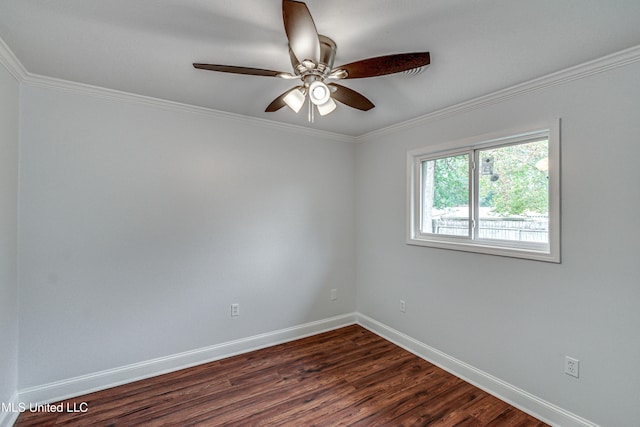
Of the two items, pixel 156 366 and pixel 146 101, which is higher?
pixel 146 101

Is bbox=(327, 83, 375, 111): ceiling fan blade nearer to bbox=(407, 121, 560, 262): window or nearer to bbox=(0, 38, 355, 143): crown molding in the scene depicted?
bbox=(407, 121, 560, 262): window

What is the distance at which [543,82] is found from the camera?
1.99 metres

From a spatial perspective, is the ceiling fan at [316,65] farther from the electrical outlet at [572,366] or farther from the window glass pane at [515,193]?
the electrical outlet at [572,366]

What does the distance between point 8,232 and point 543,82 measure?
366 centimetres

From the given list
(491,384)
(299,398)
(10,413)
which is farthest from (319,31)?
(10,413)

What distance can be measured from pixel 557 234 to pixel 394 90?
1503 mm

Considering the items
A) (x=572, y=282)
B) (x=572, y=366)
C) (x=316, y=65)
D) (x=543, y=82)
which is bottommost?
(x=572, y=366)

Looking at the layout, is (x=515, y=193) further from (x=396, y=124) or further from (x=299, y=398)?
(x=299, y=398)

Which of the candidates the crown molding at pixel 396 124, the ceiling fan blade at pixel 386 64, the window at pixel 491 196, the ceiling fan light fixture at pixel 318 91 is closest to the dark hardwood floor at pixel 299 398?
the window at pixel 491 196

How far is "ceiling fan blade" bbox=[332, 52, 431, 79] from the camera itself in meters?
1.38

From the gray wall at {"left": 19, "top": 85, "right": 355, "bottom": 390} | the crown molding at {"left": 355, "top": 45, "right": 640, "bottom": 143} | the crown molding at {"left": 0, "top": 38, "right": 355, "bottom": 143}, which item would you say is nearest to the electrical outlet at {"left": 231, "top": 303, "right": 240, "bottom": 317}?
the gray wall at {"left": 19, "top": 85, "right": 355, "bottom": 390}

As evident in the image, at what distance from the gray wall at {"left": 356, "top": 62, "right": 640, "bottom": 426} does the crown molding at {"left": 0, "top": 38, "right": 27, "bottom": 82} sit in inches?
121

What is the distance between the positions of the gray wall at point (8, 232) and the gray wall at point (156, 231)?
0.25ft

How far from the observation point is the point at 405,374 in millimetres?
2516
